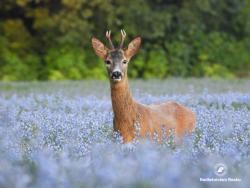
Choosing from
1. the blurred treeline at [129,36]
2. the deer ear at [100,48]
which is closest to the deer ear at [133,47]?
the deer ear at [100,48]

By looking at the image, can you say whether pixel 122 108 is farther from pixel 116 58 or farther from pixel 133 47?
pixel 133 47

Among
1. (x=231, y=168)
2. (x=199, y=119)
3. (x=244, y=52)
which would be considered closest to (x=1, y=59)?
(x=244, y=52)

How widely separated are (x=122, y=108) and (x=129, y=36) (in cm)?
1975

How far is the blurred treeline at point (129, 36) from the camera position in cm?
2655

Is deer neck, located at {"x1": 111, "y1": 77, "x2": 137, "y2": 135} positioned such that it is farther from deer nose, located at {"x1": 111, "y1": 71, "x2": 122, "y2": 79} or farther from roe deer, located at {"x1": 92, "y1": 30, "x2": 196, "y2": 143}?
deer nose, located at {"x1": 111, "y1": 71, "x2": 122, "y2": 79}

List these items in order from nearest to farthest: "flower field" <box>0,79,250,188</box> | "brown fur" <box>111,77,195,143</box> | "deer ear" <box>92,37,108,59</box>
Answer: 1. "flower field" <box>0,79,250,188</box>
2. "brown fur" <box>111,77,195,143</box>
3. "deer ear" <box>92,37,108,59</box>

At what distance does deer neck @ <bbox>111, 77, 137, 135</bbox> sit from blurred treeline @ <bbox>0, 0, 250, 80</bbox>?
18216 mm

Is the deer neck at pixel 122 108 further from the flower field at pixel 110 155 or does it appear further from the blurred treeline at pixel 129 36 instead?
the blurred treeline at pixel 129 36

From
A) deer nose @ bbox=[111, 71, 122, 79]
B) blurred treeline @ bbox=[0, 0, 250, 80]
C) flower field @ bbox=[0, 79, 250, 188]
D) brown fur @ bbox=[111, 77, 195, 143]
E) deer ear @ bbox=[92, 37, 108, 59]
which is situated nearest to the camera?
flower field @ bbox=[0, 79, 250, 188]

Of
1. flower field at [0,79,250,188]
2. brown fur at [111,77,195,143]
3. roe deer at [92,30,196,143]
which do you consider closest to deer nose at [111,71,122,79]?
roe deer at [92,30,196,143]

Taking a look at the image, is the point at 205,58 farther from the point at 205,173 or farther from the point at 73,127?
the point at 205,173

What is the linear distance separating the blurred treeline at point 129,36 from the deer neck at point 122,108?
717 inches

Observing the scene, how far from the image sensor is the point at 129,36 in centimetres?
2744

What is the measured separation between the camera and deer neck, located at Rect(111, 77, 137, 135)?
7.76 metres
